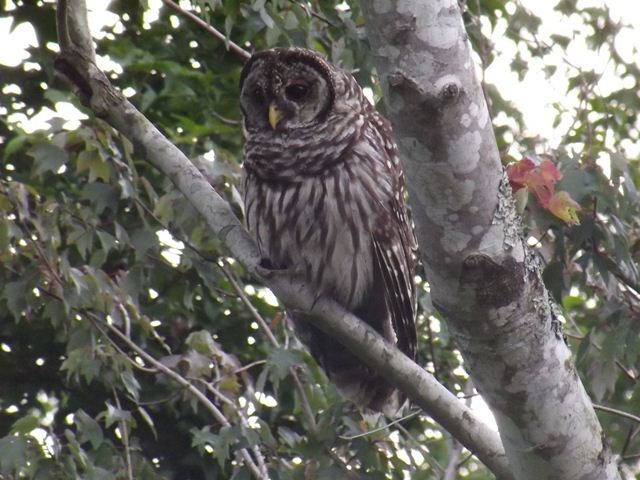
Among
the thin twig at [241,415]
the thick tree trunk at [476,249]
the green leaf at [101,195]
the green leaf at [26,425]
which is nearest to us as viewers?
the thick tree trunk at [476,249]

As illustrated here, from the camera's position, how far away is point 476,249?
1925 millimetres

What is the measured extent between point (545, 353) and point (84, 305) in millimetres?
1929

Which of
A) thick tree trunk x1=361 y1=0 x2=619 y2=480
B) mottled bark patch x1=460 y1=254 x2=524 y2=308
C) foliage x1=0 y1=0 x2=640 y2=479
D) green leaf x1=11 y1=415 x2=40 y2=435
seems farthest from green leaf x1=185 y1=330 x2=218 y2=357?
mottled bark patch x1=460 y1=254 x2=524 y2=308

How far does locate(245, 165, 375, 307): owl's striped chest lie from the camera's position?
3273 mm

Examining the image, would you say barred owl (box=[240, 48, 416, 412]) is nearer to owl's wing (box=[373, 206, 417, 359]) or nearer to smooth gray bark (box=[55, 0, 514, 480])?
owl's wing (box=[373, 206, 417, 359])

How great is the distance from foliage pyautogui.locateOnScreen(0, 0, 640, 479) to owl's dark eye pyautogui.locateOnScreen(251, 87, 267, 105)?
0.22 meters

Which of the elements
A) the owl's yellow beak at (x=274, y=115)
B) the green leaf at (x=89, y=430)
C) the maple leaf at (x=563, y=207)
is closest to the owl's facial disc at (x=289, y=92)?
the owl's yellow beak at (x=274, y=115)

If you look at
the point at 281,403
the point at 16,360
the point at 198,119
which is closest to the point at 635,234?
the point at 281,403

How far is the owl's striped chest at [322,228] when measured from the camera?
3.27 metres

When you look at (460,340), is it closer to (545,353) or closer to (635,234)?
(545,353)

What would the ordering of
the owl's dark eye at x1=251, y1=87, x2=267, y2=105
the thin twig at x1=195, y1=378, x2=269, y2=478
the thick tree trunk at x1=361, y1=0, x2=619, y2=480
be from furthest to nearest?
the thin twig at x1=195, y1=378, x2=269, y2=478 < the owl's dark eye at x1=251, y1=87, x2=267, y2=105 < the thick tree trunk at x1=361, y1=0, x2=619, y2=480

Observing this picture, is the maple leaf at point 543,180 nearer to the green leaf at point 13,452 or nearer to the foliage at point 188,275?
the foliage at point 188,275

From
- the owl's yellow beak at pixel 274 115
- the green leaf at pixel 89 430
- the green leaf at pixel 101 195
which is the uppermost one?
the green leaf at pixel 101 195

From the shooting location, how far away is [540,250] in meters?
3.54
